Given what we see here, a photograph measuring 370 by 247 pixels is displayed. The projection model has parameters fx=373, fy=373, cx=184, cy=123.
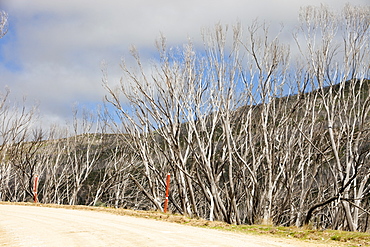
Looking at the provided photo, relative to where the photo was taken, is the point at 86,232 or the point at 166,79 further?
the point at 166,79

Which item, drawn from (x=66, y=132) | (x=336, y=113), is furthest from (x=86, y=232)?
(x=66, y=132)

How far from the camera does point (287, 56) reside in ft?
51.1

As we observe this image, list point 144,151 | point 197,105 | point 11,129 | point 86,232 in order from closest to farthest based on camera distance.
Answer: point 86,232 → point 197,105 → point 144,151 → point 11,129

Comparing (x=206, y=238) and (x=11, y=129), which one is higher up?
(x=11, y=129)

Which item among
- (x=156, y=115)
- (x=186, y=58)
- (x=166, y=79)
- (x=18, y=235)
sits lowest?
(x=18, y=235)

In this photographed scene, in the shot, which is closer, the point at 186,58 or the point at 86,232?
the point at 86,232

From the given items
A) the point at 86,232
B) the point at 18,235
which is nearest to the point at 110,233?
the point at 86,232

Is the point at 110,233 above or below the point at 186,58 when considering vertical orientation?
below

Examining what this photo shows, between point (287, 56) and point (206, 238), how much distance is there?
35.2 ft

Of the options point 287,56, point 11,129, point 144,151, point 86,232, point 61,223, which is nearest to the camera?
point 86,232

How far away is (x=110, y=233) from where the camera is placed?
709 centimetres

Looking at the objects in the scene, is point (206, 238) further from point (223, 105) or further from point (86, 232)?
point (223, 105)

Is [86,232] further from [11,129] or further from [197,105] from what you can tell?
[11,129]

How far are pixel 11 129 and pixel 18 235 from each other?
2736cm
